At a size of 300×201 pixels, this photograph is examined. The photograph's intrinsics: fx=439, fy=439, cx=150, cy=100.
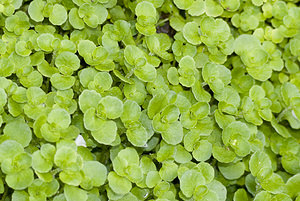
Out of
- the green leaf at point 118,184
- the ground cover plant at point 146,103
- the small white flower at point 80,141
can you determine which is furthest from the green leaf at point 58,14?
the green leaf at point 118,184

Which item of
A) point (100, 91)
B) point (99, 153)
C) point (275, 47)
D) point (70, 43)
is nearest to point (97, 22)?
point (70, 43)

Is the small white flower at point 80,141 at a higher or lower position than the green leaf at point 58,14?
lower

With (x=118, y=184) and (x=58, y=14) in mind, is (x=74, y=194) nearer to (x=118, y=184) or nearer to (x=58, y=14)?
(x=118, y=184)

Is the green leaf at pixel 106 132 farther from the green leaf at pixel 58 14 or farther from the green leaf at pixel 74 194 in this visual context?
the green leaf at pixel 58 14

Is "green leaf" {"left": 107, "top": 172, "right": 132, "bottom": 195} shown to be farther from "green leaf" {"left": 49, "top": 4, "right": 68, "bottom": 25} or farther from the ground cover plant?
"green leaf" {"left": 49, "top": 4, "right": 68, "bottom": 25}

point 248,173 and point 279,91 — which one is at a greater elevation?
point 279,91

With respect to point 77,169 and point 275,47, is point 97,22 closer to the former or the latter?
point 77,169

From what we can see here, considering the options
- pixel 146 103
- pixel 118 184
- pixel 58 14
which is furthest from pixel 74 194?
pixel 58 14

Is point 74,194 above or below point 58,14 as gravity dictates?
below

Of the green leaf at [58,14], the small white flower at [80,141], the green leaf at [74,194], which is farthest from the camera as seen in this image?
the green leaf at [58,14]
